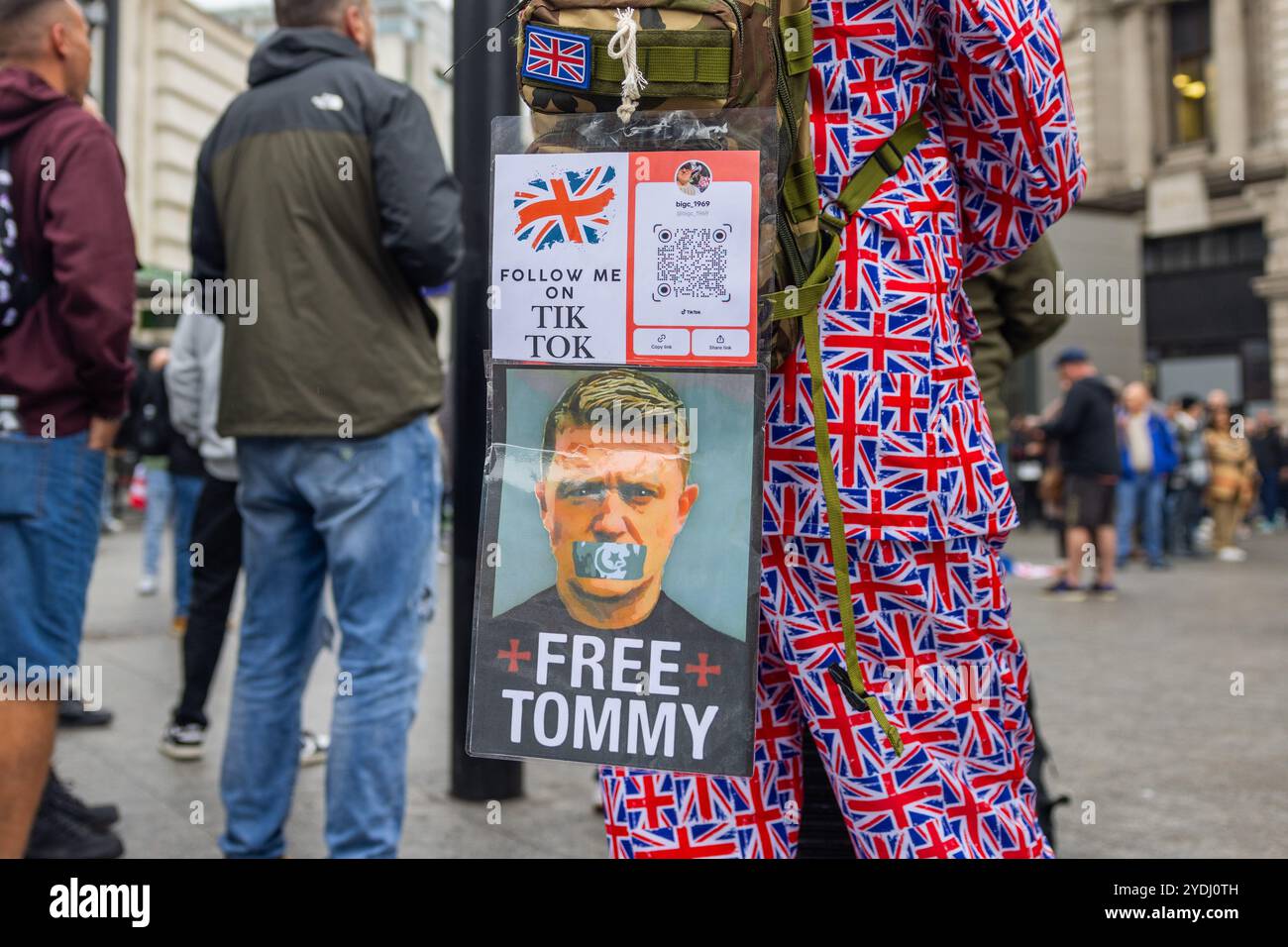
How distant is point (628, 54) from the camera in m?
1.39

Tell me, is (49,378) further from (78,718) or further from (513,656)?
(78,718)

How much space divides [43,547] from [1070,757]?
3335 millimetres

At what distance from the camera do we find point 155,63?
883 inches

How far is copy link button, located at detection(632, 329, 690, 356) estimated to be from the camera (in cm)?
141

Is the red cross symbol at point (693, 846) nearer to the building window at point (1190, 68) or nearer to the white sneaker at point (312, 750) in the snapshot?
the white sneaker at point (312, 750)

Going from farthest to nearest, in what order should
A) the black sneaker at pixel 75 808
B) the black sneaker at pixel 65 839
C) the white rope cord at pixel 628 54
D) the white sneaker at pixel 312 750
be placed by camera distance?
the white sneaker at pixel 312 750
the black sneaker at pixel 75 808
the black sneaker at pixel 65 839
the white rope cord at pixel 628 54

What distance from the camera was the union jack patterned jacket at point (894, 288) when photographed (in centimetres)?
156

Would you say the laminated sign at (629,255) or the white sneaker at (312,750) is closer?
the laminated sign at (629,255)

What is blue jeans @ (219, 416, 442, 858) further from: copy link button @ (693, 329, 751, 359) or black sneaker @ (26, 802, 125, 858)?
copy link button @ (693, 329, 751, 359)

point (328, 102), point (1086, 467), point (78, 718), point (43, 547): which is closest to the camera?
point (43, 547)

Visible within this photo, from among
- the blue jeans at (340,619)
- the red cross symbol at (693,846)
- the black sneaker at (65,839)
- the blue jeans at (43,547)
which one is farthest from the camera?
the black sneaker at (65,839)

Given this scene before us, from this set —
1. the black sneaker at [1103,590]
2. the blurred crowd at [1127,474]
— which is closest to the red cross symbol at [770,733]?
the blurred crowd at [1127,474]

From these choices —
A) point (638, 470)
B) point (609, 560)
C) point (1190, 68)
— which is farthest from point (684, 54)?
point (1190, 68)

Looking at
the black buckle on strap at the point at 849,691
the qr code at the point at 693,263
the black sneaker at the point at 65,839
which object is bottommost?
the black sneaker at the point at 65,839
